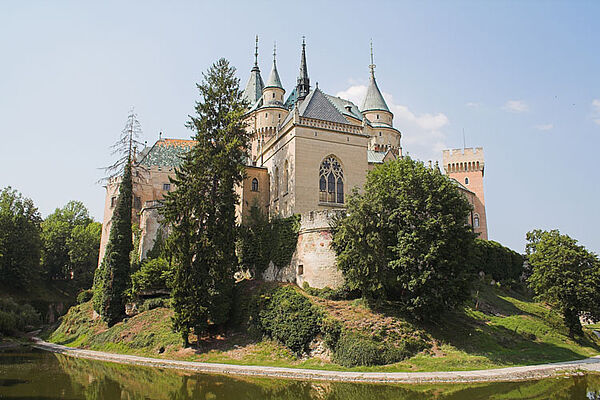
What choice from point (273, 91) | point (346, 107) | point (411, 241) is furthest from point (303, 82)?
point (411, 241)

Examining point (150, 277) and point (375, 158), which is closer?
point (150, 277)

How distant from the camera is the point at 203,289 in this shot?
26.7 metres

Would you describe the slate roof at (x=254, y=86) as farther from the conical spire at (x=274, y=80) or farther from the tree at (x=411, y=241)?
the tree at (x=411, y=241)

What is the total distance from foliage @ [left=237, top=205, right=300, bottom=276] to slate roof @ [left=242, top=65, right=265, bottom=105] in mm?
24909

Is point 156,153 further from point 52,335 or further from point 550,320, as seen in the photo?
point 550,320

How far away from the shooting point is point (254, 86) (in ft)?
188

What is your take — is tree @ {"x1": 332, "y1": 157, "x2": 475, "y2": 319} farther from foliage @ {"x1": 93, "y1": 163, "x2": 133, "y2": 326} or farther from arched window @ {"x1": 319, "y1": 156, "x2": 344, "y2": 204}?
foliage @ {"x1": 93, "y1": 163, "x2": 133, "y2": 326}

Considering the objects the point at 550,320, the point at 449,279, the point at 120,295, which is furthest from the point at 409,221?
the point at 120,295

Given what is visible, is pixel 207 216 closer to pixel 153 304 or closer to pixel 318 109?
pixel 153 304

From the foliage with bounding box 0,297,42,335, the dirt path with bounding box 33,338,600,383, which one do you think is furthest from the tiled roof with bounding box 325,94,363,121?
the foliage with bounding box 0,297,42,335

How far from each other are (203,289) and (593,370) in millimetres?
21279

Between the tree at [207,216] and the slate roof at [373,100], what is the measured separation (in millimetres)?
33663

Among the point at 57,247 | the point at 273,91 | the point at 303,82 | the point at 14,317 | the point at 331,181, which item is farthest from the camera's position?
the point at 57,247

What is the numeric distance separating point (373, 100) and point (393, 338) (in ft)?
146
